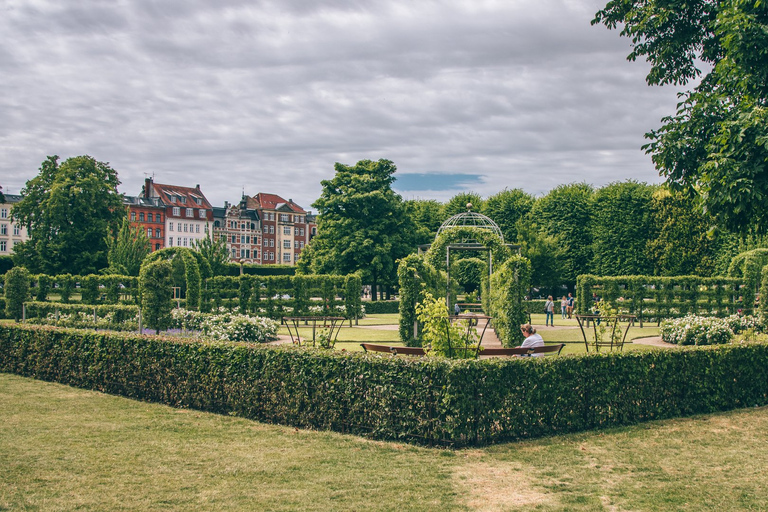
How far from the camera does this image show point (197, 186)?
111438mm

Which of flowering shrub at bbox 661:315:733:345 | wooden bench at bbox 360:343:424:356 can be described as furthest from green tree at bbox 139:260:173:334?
flowering shrub at bbox 661:315:733:345

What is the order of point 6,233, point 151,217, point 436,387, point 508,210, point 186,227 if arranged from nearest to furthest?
point 436,387
point 508,210
point 6,233
point 151,217
point 186,227

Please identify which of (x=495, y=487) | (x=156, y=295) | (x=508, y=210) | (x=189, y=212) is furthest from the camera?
(x=189, y=212)

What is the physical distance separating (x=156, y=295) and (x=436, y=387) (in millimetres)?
15299

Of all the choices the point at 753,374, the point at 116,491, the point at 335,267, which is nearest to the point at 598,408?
the point at 753,374

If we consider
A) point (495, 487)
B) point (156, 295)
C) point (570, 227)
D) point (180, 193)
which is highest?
point (180, 193)

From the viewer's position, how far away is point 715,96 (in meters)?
14.8

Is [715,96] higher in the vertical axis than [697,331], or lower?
higher

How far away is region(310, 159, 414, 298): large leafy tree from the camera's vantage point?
164ft

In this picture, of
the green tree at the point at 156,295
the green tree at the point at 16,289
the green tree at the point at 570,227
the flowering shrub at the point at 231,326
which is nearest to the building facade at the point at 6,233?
the green tree at the point at 16,289

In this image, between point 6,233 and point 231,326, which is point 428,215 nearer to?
point 231,326

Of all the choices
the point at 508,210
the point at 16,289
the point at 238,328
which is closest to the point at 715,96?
the point at 238,328

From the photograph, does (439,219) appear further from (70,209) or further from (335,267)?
(70,209)

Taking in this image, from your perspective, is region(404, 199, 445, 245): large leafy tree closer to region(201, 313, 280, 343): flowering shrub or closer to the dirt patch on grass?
region(201, 313, 280, 343): flowering shrub
